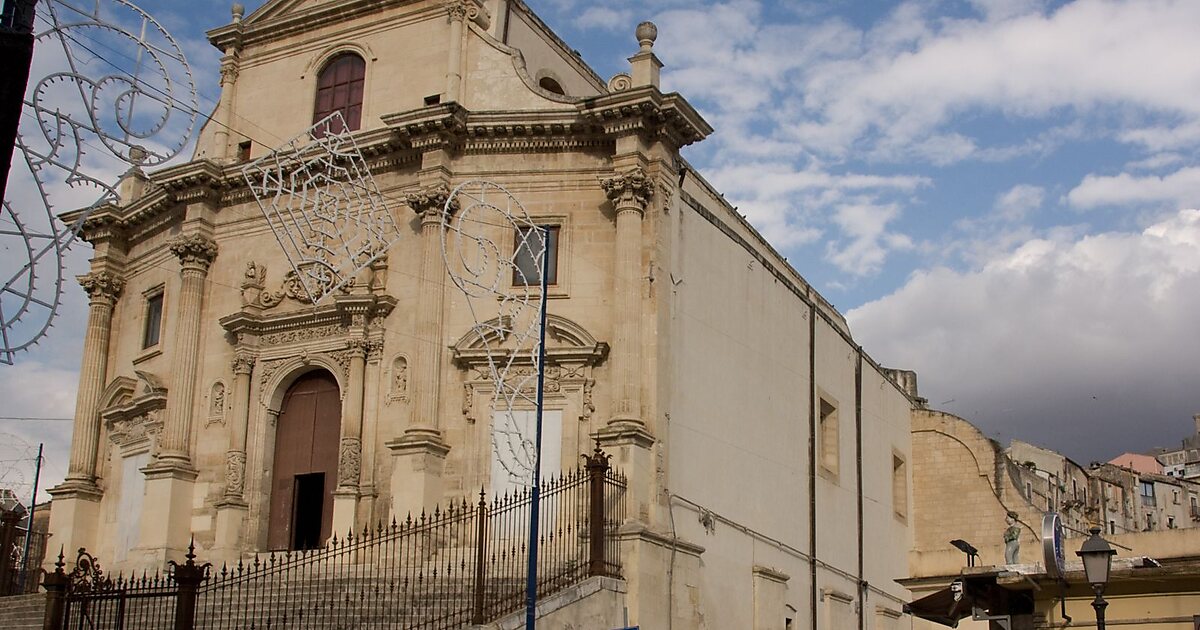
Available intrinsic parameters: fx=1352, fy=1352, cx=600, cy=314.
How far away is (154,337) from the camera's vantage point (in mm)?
25297

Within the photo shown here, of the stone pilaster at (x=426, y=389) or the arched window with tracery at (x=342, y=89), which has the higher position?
the arched window with tracery at (x=342, y=89)

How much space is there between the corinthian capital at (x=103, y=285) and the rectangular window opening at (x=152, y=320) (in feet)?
4.05

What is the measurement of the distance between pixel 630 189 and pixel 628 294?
5.41 ft

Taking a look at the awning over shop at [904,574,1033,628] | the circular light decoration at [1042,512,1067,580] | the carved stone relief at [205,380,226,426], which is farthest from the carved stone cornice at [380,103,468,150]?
the circular light decoration at [1042,512,1067,580]

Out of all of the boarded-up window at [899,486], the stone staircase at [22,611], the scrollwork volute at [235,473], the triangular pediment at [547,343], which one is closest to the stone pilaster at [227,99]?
the scrollwork volute at [235,473]

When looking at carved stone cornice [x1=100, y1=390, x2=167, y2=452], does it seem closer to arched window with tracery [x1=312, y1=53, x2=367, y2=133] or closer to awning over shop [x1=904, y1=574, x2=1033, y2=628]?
arched window with tracery [x1=312, y1=53, x2=367, y2=133]

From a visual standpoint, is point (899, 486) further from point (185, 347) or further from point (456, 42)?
point (185, 347)

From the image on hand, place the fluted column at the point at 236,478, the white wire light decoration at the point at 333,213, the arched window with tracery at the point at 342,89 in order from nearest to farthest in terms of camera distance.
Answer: the white wire light decoration at the point at 333,213 → the fluted column at the point at 236,478 → the arched window with tracery at the point at 342,89

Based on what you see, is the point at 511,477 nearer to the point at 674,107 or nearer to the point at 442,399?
the point at 442,399

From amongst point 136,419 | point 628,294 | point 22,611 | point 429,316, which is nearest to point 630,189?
point 628,294

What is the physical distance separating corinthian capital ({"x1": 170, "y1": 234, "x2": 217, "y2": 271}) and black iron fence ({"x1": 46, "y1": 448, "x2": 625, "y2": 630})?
18.7 ft

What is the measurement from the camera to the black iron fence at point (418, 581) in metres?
15.9

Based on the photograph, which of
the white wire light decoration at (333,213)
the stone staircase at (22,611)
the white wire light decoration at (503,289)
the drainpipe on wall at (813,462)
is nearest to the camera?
the stone staircase at (22,611)

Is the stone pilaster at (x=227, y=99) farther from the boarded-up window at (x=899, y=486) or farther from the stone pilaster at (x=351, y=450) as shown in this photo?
the boarded-up window at (x=899, y=486)
